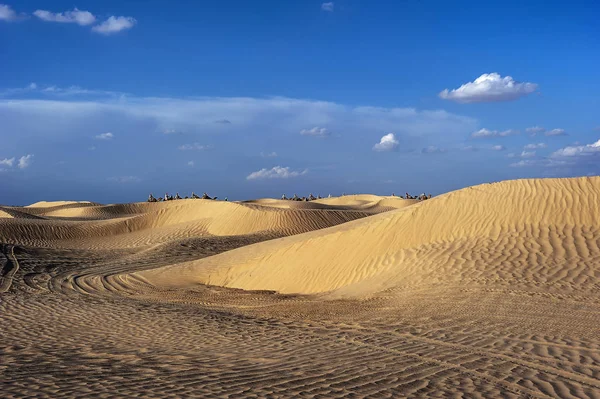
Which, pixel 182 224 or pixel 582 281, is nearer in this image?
pixel 582 281

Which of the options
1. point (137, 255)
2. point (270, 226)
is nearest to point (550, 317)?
point (137, 255)

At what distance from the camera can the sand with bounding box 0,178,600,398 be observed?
5988 mm

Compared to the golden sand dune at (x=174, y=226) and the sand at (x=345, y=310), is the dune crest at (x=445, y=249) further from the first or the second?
the golden sand dune at (x=174, y=226)

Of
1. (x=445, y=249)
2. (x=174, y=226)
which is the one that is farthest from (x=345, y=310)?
(x=174, y=226)

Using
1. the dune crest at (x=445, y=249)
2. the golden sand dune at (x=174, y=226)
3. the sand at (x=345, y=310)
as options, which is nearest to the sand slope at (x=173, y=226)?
the golden sand dune at (x=174, y=226)

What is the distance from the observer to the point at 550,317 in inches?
361

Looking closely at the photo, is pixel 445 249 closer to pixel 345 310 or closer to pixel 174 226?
pixel 345 310

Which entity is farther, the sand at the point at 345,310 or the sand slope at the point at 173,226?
the sand slope at the point at 173,226

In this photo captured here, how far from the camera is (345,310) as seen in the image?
10.8m

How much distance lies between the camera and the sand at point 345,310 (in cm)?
599

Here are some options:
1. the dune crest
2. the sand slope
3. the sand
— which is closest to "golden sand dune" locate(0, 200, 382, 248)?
the sand slope

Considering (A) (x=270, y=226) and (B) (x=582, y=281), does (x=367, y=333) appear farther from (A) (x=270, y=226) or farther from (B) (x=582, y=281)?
(A) (x=270, y=226)

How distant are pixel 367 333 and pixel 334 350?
1194 mm

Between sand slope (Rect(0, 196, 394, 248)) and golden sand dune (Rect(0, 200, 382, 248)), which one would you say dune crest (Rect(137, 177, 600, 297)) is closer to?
golden sand dune (Rect(0, 200, 382, 248))
